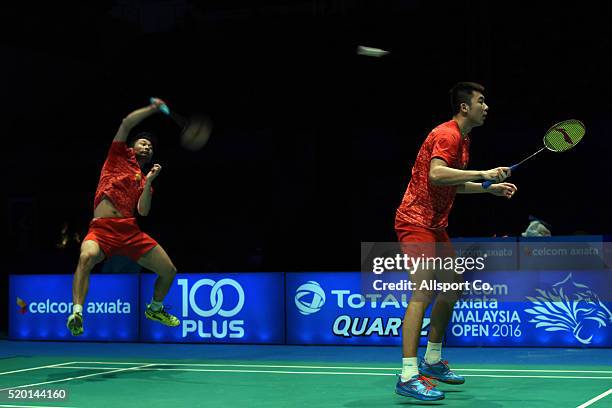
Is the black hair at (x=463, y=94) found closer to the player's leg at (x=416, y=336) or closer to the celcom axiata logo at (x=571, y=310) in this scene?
the player's leg at (x=416, y=336)

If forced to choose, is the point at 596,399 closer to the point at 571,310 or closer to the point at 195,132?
the point at 195,132

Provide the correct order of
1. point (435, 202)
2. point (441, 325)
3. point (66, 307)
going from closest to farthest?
point (435, 202) < point (441, 325) < point (66, 307)

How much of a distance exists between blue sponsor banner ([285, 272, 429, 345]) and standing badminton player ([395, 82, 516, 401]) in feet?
12.2

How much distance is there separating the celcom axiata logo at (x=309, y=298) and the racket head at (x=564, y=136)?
4.33m

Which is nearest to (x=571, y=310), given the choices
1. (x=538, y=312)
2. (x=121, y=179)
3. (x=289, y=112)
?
(x=538, y=312)

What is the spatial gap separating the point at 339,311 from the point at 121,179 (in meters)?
3.47

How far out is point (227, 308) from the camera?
10656mm

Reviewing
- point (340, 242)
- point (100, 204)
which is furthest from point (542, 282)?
point (340, 242)

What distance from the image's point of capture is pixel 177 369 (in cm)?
784

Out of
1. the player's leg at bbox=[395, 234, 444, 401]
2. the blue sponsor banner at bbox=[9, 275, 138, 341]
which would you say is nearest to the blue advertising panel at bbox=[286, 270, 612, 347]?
the blue sponsor banner at bbox=[9, 275, 138, 341]

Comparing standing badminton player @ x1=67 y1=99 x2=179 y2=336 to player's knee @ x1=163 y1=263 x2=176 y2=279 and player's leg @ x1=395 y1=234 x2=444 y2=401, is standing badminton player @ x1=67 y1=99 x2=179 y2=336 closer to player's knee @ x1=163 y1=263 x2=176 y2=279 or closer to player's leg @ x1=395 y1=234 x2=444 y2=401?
player's knee @ x1=163 y1=263 x2=176 y2=279

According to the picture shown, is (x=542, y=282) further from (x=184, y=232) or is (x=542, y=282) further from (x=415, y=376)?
(x=184, y=232)

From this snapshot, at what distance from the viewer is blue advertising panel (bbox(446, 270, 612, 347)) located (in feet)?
31.0

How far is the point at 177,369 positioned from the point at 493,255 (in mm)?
4356
